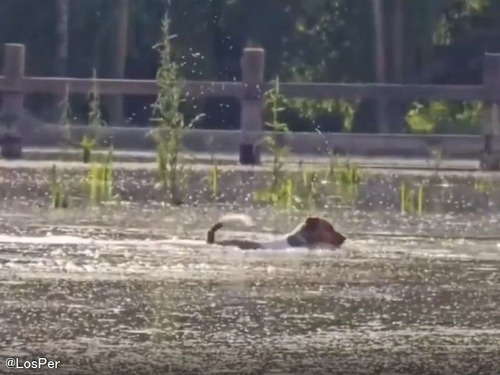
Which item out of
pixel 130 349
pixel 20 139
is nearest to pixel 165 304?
pixel 130 349

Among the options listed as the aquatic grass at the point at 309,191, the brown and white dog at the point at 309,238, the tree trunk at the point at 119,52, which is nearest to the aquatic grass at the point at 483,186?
the aquatic grass at the point at 309,191

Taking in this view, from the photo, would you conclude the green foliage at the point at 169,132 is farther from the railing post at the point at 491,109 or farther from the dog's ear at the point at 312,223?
the railing post at the point at 491,109

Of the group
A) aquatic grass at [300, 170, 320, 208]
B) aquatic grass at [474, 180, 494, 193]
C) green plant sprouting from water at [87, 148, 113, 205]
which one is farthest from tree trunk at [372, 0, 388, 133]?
aquatic grass at [300, 170, 320, 208]

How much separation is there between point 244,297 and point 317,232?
2.13 meters

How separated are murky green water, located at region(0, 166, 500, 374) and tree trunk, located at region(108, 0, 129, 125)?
89.5 ft

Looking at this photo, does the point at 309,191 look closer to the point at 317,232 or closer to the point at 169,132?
the point at 169,132

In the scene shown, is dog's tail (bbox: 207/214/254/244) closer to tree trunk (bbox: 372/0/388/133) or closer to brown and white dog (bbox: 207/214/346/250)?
brown and white dog (bbox: 207/214/346/250)

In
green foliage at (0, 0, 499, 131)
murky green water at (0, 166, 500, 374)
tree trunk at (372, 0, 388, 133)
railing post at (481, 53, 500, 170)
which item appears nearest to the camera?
murky green water at (0, 166, 500, 374)

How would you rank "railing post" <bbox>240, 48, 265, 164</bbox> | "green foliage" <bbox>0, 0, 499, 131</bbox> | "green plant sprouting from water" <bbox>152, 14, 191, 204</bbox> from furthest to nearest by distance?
"green foliage" <bbox>0, 0, 499, 131</bbox> → "railing post" <bbox>240, 48, 265, 164</bbox> → "green plant sprouting from water" <bbox>152, 14, 191, 204</bbox>

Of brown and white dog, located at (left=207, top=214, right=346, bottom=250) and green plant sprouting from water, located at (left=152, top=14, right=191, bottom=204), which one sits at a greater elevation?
green plant sprouting from water, located at (left=152, top=14, right=191, bottom=204)

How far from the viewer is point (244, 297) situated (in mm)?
7121

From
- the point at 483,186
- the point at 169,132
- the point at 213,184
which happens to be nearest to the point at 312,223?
the point at 169,132

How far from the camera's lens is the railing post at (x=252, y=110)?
60.2 ft

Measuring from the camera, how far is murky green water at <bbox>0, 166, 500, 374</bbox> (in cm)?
568
